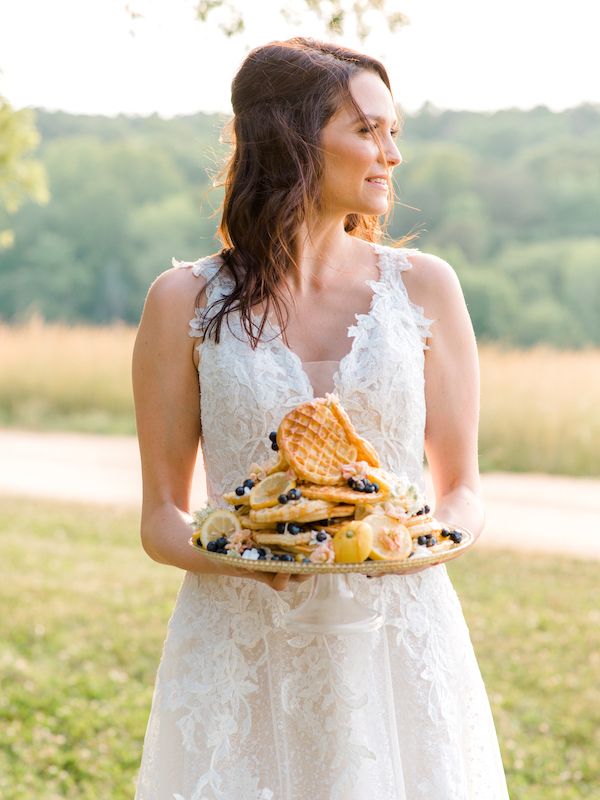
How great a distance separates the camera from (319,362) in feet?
8.39

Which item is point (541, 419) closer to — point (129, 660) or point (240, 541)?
point (129, 660)

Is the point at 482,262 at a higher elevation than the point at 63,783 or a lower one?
higher

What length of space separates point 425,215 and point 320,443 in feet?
61.6

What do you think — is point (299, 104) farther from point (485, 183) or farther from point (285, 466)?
point (485, 183)

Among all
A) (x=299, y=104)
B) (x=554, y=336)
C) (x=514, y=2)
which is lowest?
(x=554, y=336)

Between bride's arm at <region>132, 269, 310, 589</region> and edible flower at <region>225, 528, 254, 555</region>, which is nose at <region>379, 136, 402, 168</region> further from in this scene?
edible flower at <region>225, 528, 254, 555</region>

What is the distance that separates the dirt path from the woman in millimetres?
6744

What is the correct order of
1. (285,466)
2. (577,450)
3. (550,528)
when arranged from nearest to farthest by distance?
1. (285,466)
2. (550,528)
3. (577,450)

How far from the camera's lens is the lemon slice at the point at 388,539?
1.96 meters

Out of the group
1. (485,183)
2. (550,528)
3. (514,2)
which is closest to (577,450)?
(550,528)

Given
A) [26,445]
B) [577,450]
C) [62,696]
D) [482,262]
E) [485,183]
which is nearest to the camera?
[62,696]

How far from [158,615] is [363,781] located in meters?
5.00

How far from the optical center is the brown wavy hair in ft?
8.36

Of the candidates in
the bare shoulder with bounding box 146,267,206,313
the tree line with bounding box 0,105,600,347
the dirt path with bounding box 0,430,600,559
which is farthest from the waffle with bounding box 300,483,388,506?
the tree line with bounding box 0,105,600,347
